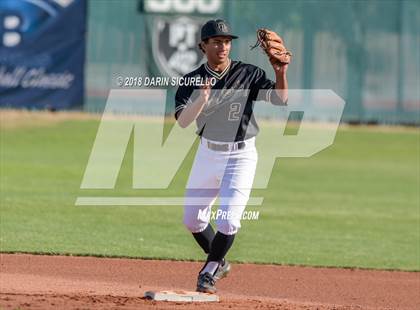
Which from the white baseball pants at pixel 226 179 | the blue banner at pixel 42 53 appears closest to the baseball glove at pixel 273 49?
the white baseball pants at pixel 226 179

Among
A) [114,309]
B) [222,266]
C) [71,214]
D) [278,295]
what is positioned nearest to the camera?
[114,309]

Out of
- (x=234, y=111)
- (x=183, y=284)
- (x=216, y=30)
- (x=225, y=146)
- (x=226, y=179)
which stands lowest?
(x=183, y=284)

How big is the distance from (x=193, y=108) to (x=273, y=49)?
3.05ft

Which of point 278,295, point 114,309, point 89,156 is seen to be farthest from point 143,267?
point 89,156

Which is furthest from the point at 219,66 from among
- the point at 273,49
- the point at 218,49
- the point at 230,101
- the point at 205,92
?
the point at 205,92

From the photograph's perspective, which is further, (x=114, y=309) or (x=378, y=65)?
(x=378, y=65)

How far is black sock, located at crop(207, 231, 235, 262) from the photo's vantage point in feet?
30.4

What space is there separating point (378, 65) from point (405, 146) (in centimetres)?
210

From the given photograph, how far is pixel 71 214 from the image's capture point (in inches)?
607

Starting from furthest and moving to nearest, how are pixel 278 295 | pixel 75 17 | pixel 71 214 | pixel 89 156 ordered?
1. pixel 75 17
2. pixel 89 156
3. pixel 71 214
4. pixel 278 295

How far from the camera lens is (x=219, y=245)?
9.30 m

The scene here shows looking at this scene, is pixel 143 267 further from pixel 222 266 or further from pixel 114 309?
pixel 114 309

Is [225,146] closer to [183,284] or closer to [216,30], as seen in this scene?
[216,30]

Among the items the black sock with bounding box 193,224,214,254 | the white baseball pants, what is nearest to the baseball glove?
the white baseball pants
